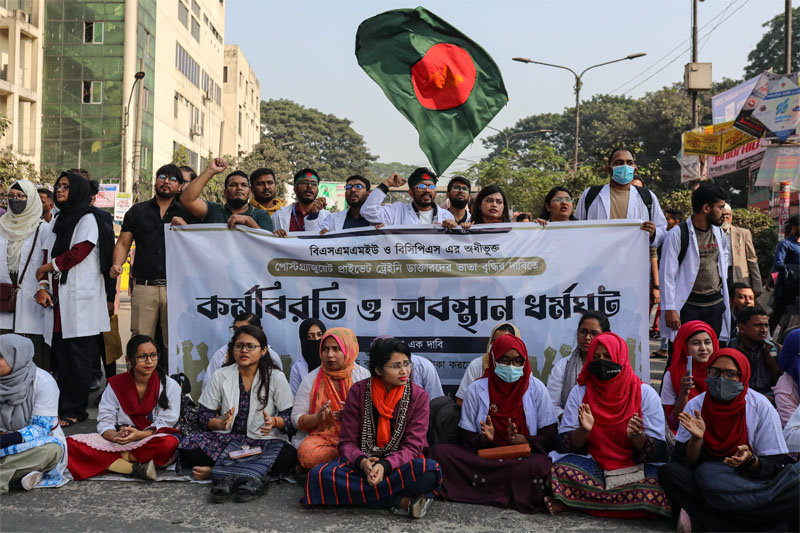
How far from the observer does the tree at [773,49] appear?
30.2 m

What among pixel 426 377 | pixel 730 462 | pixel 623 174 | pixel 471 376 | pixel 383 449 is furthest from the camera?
pixel 623 174

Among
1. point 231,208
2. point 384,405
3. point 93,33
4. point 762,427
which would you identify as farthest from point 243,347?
point 93,33

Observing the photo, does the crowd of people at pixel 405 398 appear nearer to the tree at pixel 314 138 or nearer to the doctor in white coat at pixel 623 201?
the doctor in white coat at pixel 623 201

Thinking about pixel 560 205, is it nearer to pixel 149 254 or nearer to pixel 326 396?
pixel 326 396

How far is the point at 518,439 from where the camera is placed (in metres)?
4.17

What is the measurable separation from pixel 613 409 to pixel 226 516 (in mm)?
2130

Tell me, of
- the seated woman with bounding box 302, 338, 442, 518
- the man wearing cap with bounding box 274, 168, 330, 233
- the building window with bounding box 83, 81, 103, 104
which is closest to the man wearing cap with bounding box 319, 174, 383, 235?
the man wearing cap with bounding box 274, 168, 330, 233

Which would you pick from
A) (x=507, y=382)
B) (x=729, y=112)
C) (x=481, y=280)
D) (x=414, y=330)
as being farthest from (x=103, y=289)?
(x=729, y=112)

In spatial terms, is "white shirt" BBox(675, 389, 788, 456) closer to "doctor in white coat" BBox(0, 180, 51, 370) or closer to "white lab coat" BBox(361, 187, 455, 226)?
"white lab coat" BBox(361, 187, 455, 226)

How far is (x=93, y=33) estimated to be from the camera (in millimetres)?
29500

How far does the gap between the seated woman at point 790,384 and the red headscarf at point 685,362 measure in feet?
1.32

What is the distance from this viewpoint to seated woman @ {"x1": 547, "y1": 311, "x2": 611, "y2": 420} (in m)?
4.55

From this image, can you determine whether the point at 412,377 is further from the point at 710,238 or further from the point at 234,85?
the point at 234,85

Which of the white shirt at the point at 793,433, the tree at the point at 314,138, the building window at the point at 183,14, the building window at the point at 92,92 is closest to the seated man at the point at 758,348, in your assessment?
the white shirt at the point at 793,433
